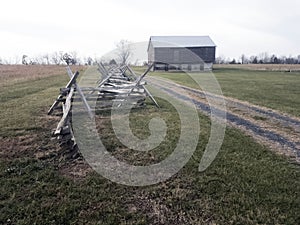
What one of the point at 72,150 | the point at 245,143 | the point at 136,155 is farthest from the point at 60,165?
the point at 245,143

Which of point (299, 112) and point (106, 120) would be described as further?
point (299, 112)

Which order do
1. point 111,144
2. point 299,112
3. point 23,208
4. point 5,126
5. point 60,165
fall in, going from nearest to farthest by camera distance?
point 23,208 → point 60,165 → point 111,144 → point 5,126 → point 299,112

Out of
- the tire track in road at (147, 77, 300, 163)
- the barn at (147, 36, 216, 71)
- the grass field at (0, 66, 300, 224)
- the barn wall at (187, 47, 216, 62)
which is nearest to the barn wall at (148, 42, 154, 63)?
the barn at (147, 36, 216, 71)

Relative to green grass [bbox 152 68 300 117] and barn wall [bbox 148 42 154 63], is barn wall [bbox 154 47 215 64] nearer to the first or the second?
barn wall [bbox 148 42 154 63]

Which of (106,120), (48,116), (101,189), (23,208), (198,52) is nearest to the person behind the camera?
(23,208)

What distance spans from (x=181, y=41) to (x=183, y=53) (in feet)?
15.6

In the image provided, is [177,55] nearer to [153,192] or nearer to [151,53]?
[151,53]

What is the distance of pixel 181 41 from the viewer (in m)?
54.7

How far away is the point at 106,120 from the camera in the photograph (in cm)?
709

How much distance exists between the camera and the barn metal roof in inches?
2070

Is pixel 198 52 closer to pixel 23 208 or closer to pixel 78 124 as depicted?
pixel 78 124

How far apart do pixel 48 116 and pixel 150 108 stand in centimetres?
367

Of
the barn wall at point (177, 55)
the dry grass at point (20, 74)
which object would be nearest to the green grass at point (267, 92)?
the dry grass at point (20, 74)

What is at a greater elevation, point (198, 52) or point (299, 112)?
point (198, 52)
